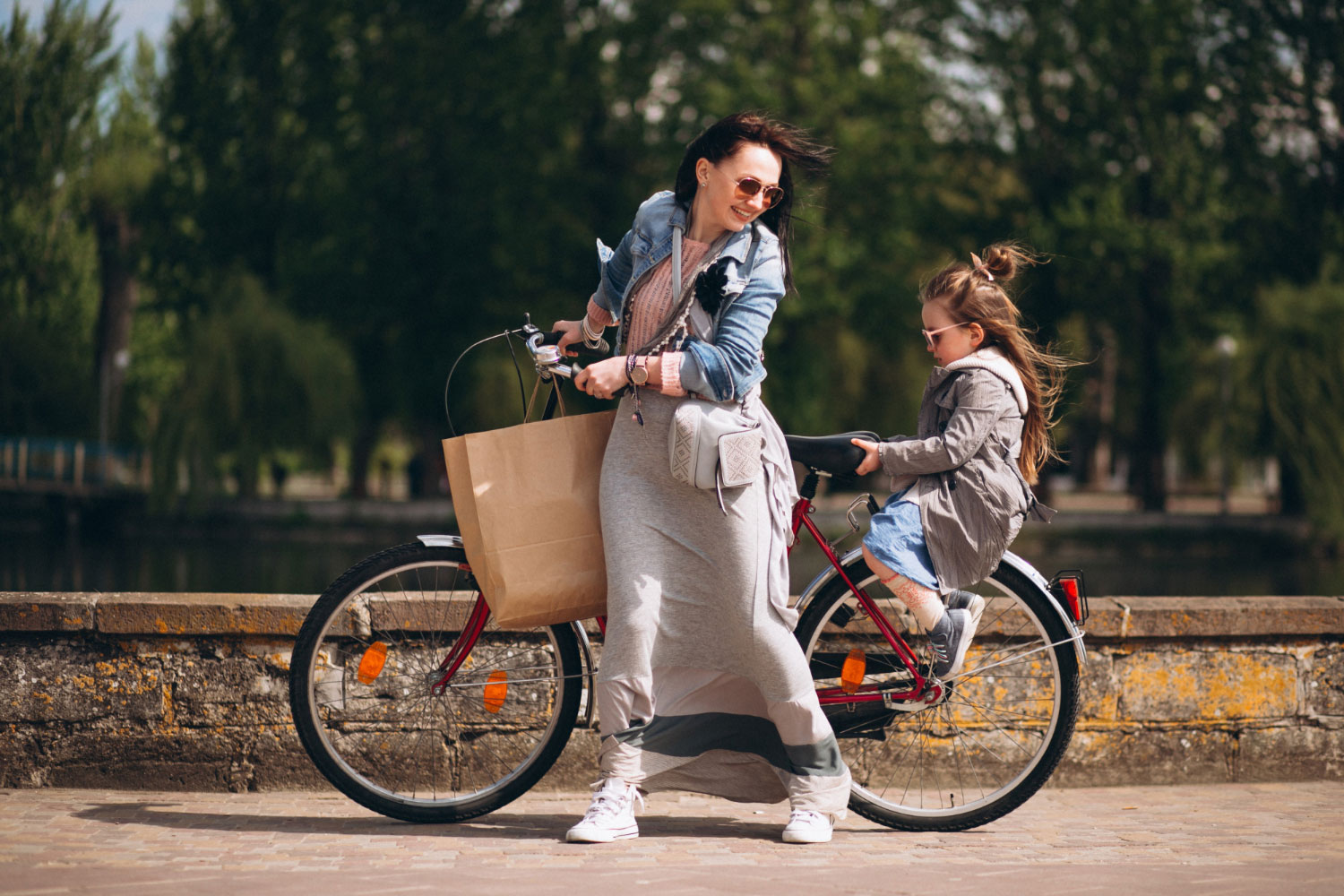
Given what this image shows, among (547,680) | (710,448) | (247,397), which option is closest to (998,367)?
(710,448)

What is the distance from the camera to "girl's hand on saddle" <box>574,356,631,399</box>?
342 cm

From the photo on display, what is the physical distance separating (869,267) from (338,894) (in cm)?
2751

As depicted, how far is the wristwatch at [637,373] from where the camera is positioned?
345cm

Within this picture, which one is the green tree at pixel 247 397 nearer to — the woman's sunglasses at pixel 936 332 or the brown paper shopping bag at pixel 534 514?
the brown paper shopping bag at pixel 534 514

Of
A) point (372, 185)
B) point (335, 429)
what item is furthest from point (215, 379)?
point (372, 185)

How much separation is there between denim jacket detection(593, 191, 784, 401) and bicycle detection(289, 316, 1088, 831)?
335 millimetres

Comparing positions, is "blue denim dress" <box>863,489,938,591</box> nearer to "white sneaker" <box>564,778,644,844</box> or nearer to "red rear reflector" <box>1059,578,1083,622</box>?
"red rear reflector" <box>1059,578,1083,622</box>

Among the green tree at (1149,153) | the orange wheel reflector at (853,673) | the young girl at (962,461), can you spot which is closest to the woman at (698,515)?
the orange wheel reflector at (853,673)

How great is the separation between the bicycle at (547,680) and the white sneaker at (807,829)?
0.26 meters

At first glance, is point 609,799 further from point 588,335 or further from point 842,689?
point 588,335

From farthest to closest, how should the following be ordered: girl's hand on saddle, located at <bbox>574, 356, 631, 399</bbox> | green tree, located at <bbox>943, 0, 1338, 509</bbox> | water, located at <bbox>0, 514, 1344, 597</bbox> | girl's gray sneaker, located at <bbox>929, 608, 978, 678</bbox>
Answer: green tree, located at <bbox>943, 0, 1338, 509</bbox> → water, located at <bbox>0, 514, 1344, 597</bbox> → girl's gray sneaker, located at <bbox>929, 608, 978, 678</bbox> → girl's hand on saddle, located at <bbox>574, 356, 631, 399</bbox>

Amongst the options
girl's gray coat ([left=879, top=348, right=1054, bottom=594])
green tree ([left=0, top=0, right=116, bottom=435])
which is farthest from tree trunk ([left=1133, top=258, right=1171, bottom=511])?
girl's gray coat ([left=879, top=348, right=1054, bottom=594])

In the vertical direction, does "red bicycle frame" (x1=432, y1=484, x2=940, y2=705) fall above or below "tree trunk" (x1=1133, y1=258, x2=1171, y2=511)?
below

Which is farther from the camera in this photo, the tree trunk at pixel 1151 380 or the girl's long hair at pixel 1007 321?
the tree trunk at pixel 1151 380
